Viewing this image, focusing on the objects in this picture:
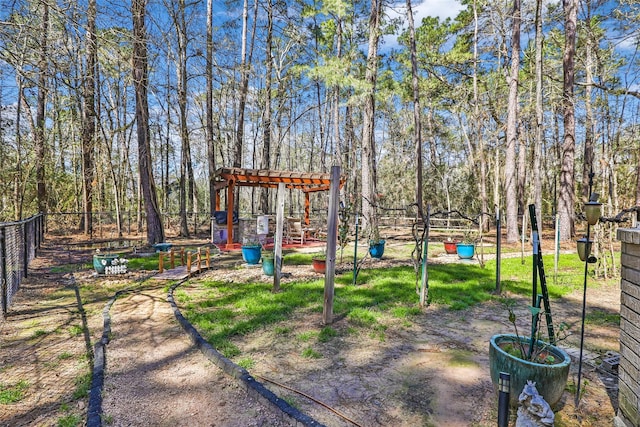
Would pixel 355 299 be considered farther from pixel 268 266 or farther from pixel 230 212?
pixel 230 212

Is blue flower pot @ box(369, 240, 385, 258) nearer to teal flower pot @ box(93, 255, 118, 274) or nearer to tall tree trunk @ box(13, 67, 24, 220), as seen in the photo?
teal flower pot @ box(93, 255, 118, 274)

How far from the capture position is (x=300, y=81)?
2375cm

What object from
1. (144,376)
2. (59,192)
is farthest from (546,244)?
(59,192)

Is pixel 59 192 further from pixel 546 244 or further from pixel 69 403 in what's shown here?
pixel 546 244

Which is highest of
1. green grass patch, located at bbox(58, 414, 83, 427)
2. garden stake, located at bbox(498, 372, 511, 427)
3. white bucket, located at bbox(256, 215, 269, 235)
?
white bucket, located at bbox(256, 215, 269, 235)

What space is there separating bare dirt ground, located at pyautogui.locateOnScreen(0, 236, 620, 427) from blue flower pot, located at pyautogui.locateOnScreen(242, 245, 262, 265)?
3.33 m

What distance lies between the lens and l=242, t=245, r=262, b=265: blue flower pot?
332 inches

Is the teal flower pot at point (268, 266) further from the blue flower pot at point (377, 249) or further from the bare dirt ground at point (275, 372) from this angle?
the blue flower pot at point (377, 249)

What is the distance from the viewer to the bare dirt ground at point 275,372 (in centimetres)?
254

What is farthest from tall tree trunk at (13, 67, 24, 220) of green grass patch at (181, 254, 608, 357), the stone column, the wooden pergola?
the stone column

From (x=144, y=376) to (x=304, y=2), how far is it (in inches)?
775

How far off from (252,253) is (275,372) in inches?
215

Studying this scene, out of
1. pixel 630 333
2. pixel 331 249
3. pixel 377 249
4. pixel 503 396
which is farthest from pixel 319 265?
pixel 503 396

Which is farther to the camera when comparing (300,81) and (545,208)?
(545,208)
